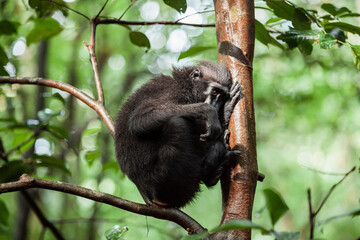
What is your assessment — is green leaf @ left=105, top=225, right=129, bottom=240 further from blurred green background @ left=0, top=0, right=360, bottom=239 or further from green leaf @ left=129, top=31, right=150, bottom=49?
blurred green background @ left=0, top=0, right=360, bottom=239

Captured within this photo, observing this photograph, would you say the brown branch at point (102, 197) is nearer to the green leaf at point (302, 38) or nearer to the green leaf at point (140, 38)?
the green leaf at point (302, 38)

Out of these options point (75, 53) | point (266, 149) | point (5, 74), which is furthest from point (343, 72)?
point (5, 74)

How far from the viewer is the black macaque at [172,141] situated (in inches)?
100

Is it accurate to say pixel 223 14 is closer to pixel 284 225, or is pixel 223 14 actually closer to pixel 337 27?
pixel 337 27

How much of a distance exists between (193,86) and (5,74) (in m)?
1.41

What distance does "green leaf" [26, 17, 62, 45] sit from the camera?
326 centimetres

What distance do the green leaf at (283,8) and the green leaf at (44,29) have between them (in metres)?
1.93

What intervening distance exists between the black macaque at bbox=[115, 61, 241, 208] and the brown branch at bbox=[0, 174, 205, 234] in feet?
1.55

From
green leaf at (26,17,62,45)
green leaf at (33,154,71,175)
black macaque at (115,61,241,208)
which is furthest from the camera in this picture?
green leaf at (26,17,62,45)

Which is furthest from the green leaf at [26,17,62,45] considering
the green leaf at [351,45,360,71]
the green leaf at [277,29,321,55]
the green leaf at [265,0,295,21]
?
the green leaf at [351,45,360,71]

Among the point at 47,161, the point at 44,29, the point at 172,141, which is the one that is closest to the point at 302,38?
the point at 172,141

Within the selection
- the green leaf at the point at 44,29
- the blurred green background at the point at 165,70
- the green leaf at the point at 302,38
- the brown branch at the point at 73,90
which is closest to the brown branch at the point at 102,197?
the brown branch at the point at 73,90

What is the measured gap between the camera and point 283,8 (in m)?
2.44

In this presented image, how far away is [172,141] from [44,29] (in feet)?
5.54
